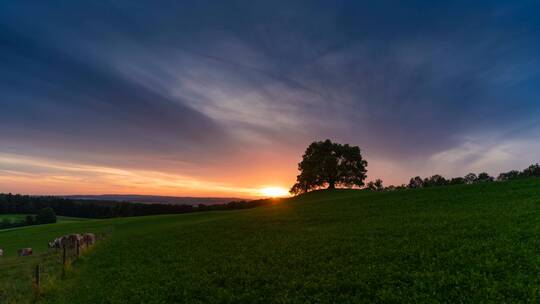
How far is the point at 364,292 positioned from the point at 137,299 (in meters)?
11.0

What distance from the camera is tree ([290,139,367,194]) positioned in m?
80.6

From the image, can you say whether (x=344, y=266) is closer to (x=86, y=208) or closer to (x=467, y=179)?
(x=467, y=179)

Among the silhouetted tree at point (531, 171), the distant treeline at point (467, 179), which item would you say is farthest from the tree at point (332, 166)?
the silhouetted tree at point (531, 171)

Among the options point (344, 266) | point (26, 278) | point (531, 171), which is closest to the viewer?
point (344, 266)

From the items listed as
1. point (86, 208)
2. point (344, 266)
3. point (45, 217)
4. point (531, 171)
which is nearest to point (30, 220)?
point (45, 217)

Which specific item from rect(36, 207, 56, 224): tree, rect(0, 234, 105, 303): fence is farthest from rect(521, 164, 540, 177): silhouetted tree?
rect(36, 207, 56, 224): tree

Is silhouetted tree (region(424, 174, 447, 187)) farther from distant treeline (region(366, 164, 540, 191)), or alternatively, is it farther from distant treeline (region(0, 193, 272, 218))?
distant treeline (region(0, 193, 272, 218))

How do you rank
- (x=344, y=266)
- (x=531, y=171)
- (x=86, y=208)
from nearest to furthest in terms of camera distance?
(x=344, y=266) → (x=531, y=171) → (x=86, y=208)

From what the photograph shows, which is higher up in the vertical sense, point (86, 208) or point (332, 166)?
point (332, 166)

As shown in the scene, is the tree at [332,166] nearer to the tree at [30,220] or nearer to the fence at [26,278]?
the fence at [26,278]

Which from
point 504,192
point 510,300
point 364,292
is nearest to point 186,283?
point 364,292

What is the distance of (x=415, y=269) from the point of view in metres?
13.0

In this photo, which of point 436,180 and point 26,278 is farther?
point 436,180

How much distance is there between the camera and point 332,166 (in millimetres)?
80188
